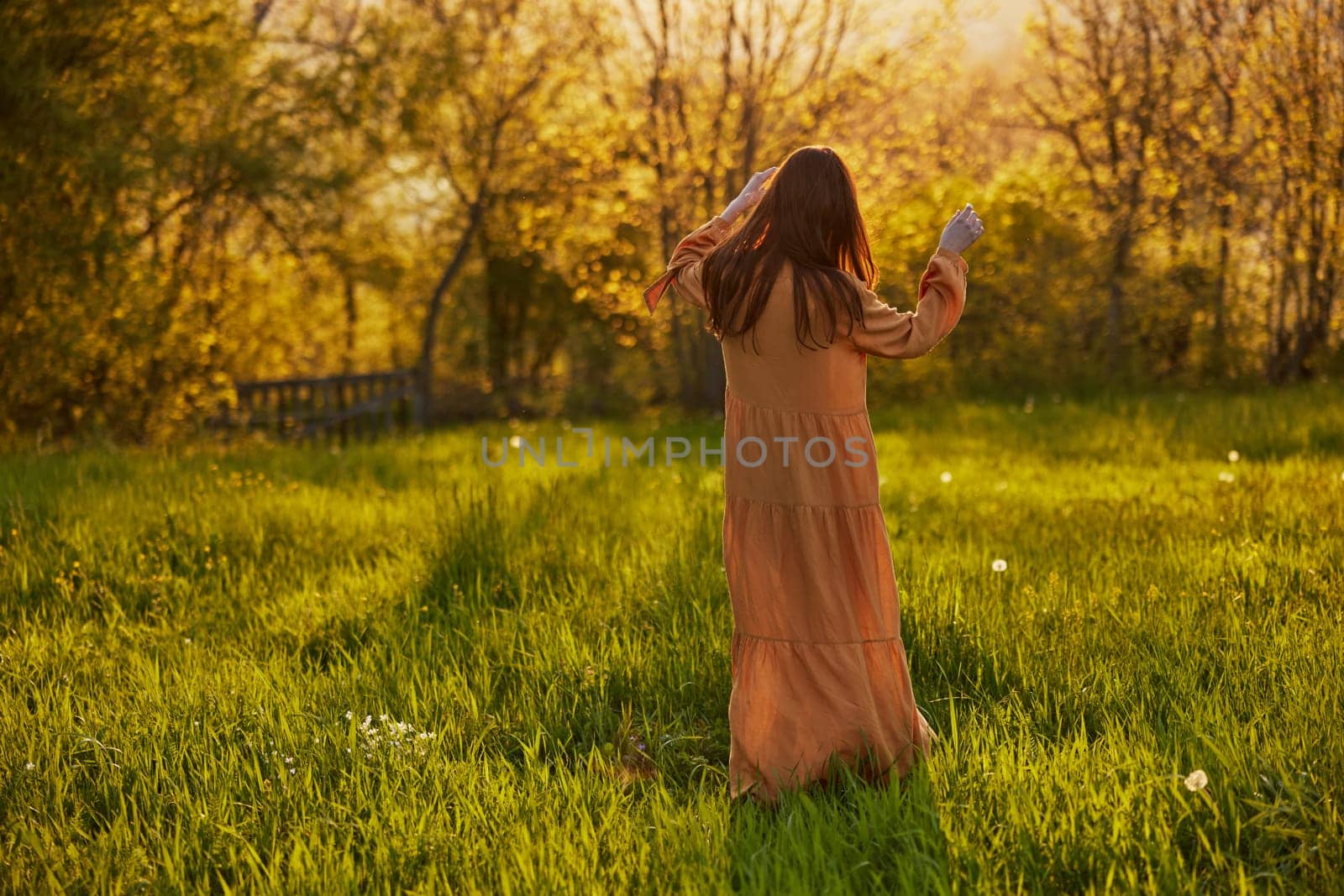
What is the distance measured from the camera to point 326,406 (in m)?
14.0

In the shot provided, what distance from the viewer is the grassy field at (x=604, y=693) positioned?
2395mm

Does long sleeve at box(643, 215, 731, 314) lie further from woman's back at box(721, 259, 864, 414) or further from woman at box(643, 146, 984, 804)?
woman's back at box(721, 259, 864, 414)

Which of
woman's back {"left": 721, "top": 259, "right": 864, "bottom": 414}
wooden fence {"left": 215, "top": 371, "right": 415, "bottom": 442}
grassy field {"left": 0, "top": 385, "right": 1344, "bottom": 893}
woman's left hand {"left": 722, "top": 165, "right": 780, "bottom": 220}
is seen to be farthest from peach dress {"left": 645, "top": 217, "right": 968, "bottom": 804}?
wooden fence {"left": 215, "top": 371, "right": 415, "bottom": 442}

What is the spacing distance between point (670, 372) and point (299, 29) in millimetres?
6483

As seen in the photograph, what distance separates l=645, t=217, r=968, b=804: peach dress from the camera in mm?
2766

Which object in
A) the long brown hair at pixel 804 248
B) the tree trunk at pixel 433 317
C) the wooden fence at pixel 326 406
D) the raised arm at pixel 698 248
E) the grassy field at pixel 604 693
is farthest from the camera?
the tree trunk at pixel 433 317

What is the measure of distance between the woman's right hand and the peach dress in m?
0.03

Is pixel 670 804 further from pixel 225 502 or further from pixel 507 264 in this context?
pixel 507 264

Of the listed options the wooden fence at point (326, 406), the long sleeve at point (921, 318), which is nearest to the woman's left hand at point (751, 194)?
the long sleeve at point (921, 318)

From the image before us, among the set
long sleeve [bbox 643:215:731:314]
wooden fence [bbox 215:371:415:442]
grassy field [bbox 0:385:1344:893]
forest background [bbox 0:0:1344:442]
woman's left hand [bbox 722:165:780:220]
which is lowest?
grassy field [bbox 0:385:1344:893]

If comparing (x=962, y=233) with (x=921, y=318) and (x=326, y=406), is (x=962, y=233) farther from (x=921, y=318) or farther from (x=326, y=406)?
(x=326, y=406)

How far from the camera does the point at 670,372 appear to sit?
14.2 metres

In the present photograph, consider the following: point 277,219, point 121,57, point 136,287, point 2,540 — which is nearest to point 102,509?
point 2,540

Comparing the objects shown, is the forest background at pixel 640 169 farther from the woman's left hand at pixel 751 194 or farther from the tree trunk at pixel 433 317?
the woman's left hand at pixel 751 194
